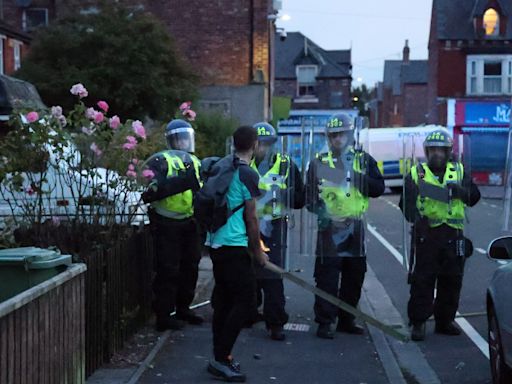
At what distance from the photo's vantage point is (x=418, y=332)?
324 inches

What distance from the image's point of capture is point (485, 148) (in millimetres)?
42750

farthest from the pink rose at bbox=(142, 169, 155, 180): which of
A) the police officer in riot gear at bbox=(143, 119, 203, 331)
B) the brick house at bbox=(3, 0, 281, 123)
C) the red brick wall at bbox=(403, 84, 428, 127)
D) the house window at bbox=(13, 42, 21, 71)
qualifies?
the red brick wall at bbox=(403, 84, 428, 127)

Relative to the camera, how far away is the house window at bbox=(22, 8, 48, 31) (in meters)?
34.9

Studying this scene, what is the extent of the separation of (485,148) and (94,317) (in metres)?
38.7

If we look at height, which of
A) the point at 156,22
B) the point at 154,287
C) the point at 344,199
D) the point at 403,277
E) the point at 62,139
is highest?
the point at 156,22

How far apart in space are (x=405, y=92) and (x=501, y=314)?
72085mm

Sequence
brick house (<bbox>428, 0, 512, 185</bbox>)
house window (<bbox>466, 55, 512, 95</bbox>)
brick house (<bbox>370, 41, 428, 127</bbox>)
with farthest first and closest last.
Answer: brick house (<bbox>370, 41, 428, 127</bbox>) < house window (<bbox>466, 55, 512, 95</bbox>) < brick house (<bbox>428, 0, 512, 185</bbox>)

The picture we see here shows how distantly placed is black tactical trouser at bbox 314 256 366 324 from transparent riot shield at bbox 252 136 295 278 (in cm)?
47

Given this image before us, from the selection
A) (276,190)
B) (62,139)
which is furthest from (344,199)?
(62,139)

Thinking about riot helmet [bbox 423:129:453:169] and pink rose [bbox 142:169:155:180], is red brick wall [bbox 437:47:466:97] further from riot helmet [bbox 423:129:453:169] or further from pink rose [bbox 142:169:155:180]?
pink rose [bbox 142:169:155:180]

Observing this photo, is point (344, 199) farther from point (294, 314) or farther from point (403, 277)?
point (403, 277)

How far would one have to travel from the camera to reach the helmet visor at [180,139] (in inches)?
324

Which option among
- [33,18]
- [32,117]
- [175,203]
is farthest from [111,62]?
[32,117]

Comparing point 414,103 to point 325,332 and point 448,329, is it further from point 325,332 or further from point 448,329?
point 325,332
